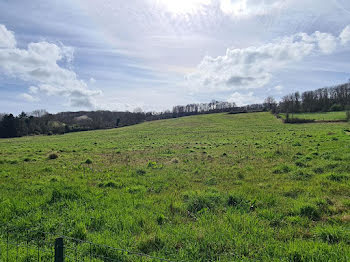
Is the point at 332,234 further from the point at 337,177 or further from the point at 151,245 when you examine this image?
the point at 337,177

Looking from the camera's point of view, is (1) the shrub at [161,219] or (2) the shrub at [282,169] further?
(2) the shrub at [282,169]

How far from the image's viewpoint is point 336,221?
18.4 feet

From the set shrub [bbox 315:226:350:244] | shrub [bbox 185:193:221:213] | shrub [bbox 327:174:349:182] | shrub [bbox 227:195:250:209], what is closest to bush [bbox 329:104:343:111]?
shrub [bbox 327:174:349:182]

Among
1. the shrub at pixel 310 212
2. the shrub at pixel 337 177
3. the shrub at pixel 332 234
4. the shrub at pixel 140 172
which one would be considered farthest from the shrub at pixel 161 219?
the shrub at pixel 337 177

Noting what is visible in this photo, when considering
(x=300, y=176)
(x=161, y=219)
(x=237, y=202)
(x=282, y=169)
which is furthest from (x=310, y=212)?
(x=282, y=169)

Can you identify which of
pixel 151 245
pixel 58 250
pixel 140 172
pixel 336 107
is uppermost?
Result: pixel 336 107

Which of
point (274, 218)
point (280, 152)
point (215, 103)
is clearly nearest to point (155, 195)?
point (274, 218)

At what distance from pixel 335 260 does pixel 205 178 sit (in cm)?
673

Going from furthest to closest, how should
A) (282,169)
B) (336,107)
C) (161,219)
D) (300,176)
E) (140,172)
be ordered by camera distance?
(336,107), (140,172), (282,169), (300,176), (161,219)

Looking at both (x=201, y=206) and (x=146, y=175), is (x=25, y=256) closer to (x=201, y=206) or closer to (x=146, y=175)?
(x=201, y=206)

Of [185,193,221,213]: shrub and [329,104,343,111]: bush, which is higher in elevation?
[329,104,343,111]: bush

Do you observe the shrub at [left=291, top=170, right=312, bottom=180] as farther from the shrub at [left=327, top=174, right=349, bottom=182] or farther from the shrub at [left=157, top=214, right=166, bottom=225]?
the shrub at [left=157, top=214, right=166, bottom=225]

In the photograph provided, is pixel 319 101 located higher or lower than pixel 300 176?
higher

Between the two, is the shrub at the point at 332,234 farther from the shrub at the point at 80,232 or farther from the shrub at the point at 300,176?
the shrub at the point at 80,232
